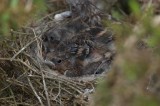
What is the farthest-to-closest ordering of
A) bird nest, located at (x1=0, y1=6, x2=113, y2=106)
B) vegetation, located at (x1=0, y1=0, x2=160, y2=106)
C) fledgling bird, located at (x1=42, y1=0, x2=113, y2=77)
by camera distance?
1. fledgling bird, located at (x1=42, y1=0, x2=113, y2=77)
2. bird nest, located at (x1=0, y1=6, x2=113, y2=106)
3. vegetation, located at (x1=0, y1=0, x2=160, y2=106)

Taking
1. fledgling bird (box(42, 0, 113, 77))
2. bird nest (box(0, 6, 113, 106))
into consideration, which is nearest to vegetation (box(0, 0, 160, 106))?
bird nest (box(0, 6, 113, 106))

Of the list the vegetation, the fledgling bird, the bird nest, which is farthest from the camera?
the fledgling bird

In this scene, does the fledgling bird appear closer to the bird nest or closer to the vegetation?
the bird nest

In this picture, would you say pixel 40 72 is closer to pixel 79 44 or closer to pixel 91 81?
pixel 91 81

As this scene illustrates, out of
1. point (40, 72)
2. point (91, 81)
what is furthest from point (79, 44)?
point (40, 72)

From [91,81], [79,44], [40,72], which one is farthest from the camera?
[79,44]

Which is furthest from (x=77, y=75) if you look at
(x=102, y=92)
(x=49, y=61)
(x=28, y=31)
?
(x=102, y=92)

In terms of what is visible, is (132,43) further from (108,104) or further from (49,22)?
(49,22)

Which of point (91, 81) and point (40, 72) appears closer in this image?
point (40, 72)
